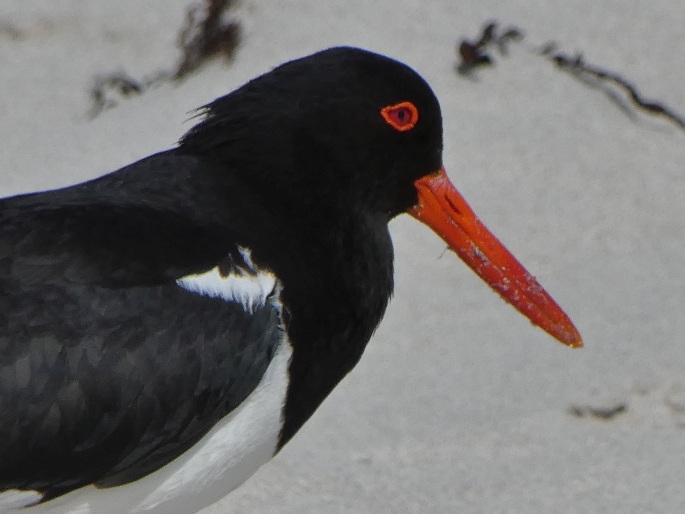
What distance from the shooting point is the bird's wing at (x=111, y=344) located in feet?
12.4

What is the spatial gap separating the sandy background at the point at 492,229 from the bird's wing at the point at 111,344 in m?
1.12

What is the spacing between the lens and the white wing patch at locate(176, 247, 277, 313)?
3.96 metres

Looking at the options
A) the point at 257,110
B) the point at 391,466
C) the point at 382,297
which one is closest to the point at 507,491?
the point at 391,466

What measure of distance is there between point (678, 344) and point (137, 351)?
264 cm

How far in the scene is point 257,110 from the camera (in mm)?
4340

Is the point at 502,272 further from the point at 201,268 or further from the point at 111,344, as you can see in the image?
the point at 111,344

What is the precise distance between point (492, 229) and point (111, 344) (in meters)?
2.91

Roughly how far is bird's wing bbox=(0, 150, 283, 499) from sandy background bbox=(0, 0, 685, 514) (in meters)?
1.12

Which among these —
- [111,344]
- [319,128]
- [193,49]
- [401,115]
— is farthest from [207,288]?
[193,49]

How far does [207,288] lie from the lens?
13.0 feet

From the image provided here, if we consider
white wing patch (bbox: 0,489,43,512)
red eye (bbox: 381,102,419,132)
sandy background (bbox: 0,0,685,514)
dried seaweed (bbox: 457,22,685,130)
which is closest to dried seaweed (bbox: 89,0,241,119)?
sandy background (bbox: 0,0,685,514)

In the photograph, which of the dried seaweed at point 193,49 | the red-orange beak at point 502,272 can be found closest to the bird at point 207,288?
the red-orange beak at point 502,272

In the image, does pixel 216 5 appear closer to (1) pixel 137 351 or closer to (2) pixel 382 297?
(2) pixel 382 297

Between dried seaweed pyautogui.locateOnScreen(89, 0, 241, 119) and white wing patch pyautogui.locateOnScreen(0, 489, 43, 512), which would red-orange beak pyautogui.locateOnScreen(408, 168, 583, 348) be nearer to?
white wing patch pyautogui.locateOnScreen(0, 489, 43, 512)
